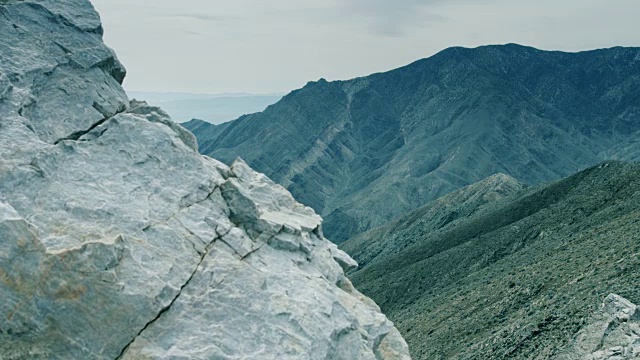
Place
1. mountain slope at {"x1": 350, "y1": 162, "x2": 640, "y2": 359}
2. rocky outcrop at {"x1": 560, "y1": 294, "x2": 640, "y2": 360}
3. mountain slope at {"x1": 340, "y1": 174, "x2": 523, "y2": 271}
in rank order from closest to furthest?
rocky outcrop at {"x1": 560, "y1": 294, "x2": 640, "y2": 360} → mountain slope at {"x1": 350, "y1": 162, "x2": 640, "y2": 359} → mountain slope at {"x1": 340, "y1": 174, "x2": 523, "y2": 271}

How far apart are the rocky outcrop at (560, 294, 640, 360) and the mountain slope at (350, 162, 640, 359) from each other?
1572 mm

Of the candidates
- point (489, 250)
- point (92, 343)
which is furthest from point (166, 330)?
point (489, 250)

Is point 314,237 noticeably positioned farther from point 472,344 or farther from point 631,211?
point 631,211

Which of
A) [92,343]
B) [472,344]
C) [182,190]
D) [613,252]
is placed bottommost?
[472,344]

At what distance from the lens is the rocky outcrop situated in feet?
112

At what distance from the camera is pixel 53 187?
21562 mm

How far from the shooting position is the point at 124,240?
66.9ft

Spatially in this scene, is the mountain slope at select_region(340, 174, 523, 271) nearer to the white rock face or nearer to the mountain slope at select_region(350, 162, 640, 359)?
the mountain slope at select_region(350, 162, 640, 359)

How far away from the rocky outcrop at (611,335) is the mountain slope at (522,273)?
1572 mm

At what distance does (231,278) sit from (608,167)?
82.3m

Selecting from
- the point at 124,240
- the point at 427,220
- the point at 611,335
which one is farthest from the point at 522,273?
the point at 427,220

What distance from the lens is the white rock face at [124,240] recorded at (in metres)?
18.8

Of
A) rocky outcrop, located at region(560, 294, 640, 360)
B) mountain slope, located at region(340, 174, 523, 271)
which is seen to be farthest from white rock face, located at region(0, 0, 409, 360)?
mountain slope, located at region(340, 174, 523, 271)

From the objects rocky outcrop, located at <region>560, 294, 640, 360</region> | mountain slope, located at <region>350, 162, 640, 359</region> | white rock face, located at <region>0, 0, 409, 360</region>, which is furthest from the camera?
mountain slope, located at <region>350, 162, 640, 359</region>
